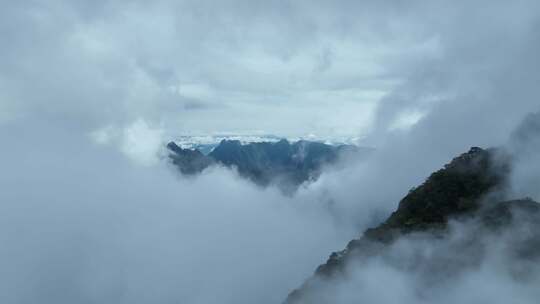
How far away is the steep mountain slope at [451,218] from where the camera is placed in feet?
334

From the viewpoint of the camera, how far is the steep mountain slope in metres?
102

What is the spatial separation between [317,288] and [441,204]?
1513 inches

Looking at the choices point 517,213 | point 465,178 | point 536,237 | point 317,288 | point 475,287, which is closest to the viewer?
point 475,287

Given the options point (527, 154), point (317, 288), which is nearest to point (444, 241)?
point (317, 288)

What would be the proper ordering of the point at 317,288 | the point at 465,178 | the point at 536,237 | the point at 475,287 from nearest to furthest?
1. the point at 475,287
2. the point at 536,237
3. the point at 317,288
4. the point at 465,178

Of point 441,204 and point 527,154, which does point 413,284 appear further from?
point 527,154

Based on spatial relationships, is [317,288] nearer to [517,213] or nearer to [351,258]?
[351,258]

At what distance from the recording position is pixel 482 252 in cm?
9912

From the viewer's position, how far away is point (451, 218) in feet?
381

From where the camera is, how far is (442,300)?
293 feet

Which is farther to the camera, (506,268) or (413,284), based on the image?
(413,284)

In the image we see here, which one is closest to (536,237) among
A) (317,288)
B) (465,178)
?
(465,178)

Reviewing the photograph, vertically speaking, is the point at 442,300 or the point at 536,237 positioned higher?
the point at 536,237

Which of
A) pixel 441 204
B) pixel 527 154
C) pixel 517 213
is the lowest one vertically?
pixel 517 213
